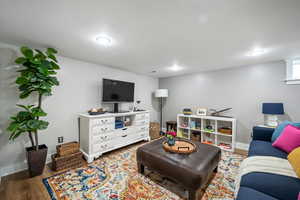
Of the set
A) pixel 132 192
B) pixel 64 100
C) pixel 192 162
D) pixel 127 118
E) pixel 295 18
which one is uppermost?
pixel 295 18

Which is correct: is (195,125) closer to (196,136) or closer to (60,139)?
(196,136)

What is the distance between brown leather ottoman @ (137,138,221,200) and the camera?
1368mm

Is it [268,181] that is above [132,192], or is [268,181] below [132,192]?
above

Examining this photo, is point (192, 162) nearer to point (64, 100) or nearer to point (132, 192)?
point (132, 192)

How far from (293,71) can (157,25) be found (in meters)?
3.16

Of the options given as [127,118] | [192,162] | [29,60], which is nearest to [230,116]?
[192,162]

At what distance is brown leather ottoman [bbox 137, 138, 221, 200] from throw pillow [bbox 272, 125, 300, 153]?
830 millimetres

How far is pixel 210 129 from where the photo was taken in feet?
11.0

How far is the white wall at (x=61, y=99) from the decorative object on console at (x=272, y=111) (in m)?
3.41

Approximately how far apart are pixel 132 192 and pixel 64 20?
7.50ft

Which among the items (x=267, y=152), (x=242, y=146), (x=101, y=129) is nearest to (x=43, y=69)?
(x=101, y=129)

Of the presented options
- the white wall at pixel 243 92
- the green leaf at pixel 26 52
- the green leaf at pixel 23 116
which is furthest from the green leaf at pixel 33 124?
the white wall at pixel 243 92

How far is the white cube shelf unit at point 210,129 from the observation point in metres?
3.13

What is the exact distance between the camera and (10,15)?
1298 millimetres
